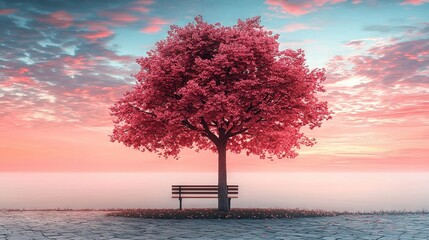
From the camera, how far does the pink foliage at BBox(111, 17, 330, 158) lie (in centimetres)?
2280

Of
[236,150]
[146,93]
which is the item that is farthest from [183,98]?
[236,150]

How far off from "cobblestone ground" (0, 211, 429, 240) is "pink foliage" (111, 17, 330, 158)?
18.6 feet

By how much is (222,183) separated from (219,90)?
18.8ft

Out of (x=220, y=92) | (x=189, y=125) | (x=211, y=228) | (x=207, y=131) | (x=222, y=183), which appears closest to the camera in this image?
(x=211, y=228)

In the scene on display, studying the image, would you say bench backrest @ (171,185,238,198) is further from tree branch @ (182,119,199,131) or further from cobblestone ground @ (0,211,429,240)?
cobblestone ground @ (0,211,429,240)

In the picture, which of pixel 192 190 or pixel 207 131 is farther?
pixel 207 131

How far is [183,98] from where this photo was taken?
74.2 ft

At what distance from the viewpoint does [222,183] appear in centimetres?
2544

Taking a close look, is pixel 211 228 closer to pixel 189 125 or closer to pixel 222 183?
pixel 222 183

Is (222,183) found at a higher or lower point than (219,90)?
lower

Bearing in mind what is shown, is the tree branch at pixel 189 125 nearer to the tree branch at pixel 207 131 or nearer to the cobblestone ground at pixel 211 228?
the tree branch at pixel 207 131

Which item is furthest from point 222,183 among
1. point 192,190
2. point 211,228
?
point 211,228

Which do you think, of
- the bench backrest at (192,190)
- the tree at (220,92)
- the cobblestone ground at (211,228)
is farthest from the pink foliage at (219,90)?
the cobblestone ground at (211,228)

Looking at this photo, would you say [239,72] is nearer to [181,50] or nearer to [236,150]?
[181,50]
